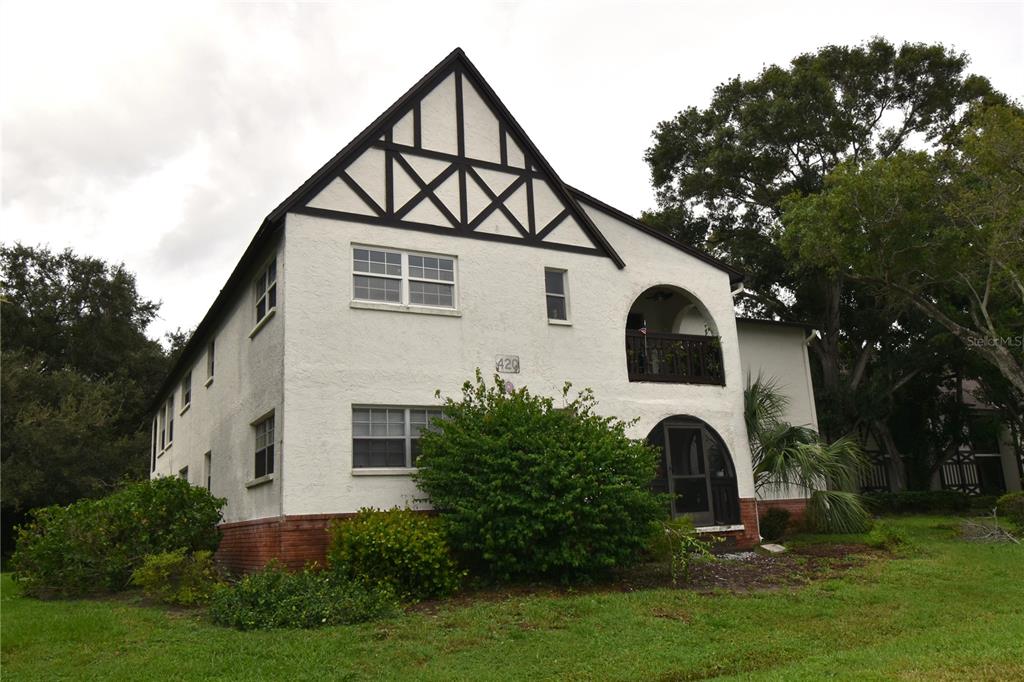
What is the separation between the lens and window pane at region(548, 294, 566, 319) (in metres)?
17.0

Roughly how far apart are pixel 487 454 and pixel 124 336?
35.9 metres

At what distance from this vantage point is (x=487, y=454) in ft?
42.3

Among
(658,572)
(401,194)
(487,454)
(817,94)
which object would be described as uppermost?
(817,94)

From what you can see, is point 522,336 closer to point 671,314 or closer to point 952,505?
point 671,314

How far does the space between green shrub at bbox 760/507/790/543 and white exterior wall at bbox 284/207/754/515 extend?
4.96 ft

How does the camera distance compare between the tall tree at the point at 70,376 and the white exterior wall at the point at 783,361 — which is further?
the tall tree at the point at 70,376

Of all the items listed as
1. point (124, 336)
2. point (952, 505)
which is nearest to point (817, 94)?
point (952, 505)

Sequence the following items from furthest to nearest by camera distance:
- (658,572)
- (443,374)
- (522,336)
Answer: (522,336) < (443,374) < (658,572)

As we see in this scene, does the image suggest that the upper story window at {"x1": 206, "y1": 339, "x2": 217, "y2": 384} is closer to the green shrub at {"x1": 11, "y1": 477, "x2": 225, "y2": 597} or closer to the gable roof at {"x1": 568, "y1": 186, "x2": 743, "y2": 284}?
the green shrub at {"x1": 11, "y1": 477, "x2": 225, "y2": 597}

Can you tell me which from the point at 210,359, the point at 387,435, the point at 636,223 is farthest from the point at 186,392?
the point at 636,223

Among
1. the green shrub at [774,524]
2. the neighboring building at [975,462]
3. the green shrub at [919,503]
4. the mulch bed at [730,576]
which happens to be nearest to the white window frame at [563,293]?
the mulch bed at [730,576]

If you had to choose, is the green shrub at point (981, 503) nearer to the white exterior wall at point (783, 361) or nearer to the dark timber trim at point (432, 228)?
the white exterior wall at point (783, 361)

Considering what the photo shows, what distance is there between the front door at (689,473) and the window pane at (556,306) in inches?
133

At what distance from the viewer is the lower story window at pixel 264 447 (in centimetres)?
1488
